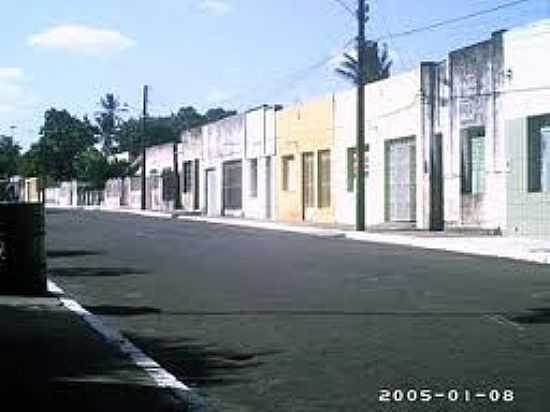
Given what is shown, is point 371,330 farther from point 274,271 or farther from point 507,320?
point 274,271

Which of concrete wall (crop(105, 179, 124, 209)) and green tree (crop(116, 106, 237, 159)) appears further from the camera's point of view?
green tree (crop(116, 106, 237, 159))

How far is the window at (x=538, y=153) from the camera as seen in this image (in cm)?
3269

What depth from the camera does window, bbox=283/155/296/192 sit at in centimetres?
5838

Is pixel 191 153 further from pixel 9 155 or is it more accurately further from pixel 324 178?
pixel 9 155

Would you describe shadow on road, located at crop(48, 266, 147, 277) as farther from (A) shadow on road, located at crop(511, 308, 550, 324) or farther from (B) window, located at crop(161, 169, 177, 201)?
(B) window, located at crop(161, 169, 177, 201)

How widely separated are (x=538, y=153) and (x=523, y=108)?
1465 millimetres

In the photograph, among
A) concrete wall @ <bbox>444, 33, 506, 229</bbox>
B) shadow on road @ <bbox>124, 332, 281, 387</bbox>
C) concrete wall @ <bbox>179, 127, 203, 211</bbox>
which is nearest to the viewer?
shadow on road @ <bbox>124, 332, 281, 387</bbox>

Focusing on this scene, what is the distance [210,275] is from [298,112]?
37.5 metres

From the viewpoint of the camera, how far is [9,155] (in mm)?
146375

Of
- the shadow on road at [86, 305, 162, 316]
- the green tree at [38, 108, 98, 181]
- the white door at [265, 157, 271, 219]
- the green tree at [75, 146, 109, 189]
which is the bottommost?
the shadow on road at [86, 305, 162, 316]

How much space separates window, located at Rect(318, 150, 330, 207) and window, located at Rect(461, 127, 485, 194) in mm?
14492

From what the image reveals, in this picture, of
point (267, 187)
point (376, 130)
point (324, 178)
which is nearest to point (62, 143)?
point (267, 187)

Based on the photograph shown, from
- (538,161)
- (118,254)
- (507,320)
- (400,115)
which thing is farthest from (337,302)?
(400,115)

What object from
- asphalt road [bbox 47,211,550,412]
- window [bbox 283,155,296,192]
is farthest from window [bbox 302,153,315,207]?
asphalt road [bbox 47,211,550,412]
